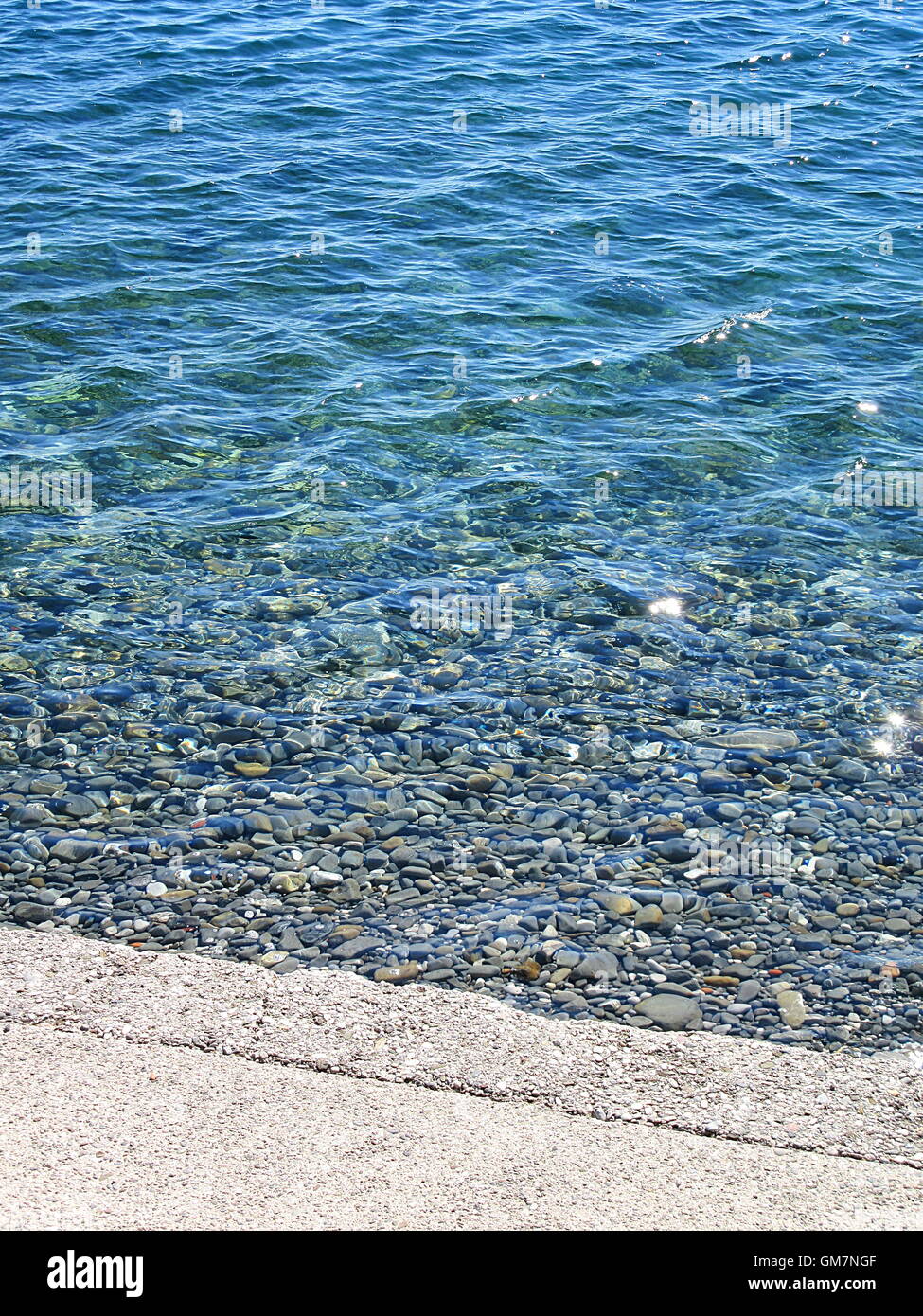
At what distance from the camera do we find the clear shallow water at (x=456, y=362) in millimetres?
10891

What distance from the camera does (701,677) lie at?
34.6 ft

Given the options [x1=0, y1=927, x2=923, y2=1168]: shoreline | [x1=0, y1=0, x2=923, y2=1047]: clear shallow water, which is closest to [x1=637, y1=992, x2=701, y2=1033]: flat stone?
[x1=0, y1=927, x2=923, y2=1168]: shoreline

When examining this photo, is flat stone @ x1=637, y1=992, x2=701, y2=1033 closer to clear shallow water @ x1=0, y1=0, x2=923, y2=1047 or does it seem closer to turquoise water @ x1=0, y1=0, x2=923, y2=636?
clear shallow water @ x1=0, y1=0, x2=923, y2=1047

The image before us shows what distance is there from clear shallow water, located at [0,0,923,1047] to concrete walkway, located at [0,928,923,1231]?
10.8 feet

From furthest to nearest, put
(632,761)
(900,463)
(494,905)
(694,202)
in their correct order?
(694,202)
(900,463)
(632,761)
(494,905)

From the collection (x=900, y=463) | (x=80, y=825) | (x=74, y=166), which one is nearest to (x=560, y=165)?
(x=74, y=166)

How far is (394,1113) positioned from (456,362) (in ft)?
35.8

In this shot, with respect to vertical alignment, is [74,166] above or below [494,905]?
above

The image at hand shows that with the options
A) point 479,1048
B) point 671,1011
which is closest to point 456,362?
point 671,1011

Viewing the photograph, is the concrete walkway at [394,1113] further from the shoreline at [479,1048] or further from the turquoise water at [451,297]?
the turquoise water at [451,297]

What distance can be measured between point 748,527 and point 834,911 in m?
5.31

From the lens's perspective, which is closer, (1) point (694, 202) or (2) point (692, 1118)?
(2) point (692, 1118)

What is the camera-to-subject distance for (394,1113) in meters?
6.16

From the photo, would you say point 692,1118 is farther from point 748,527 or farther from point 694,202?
point 694,202
